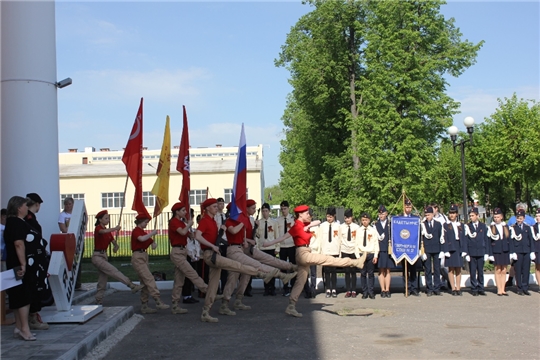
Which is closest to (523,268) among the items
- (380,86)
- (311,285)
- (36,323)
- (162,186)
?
(311,285)

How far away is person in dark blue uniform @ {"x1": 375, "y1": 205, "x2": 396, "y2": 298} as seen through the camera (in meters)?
13.3

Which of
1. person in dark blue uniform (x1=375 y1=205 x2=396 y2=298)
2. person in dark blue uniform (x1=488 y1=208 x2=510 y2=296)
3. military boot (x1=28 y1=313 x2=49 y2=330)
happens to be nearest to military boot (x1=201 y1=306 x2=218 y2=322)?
military boot (x1=28 y1=313 x2=49 y2=330)

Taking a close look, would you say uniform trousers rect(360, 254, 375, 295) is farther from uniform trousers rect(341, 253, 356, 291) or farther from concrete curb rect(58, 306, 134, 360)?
concrete curb rect(58, 306, 134, 360)

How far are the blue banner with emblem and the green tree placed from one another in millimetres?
17142

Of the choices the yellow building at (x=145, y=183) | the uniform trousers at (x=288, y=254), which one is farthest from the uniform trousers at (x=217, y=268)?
the yellow building at (x=145, y=183)

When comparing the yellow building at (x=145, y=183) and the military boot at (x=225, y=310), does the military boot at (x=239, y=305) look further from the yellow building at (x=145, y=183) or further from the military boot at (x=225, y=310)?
the yellow building at (x=145, y=183)

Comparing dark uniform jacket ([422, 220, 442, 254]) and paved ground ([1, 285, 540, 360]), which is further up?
dark uniform jacket ([422, 220, 442, 254])

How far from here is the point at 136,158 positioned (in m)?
A: 12.0

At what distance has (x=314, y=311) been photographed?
37.3ft

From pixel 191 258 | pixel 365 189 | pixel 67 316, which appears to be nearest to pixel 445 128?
pixel 365 189

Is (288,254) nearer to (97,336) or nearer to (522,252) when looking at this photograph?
(522,252)

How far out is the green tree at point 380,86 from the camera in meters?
30.6

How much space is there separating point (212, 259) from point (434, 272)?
229 inches

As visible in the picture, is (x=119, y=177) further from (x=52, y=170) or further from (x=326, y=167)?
(x=52, y=170)
